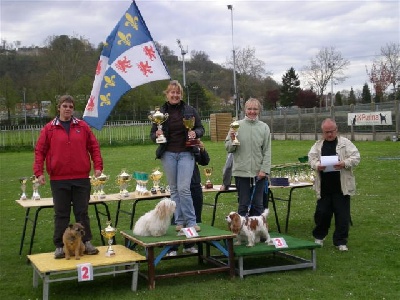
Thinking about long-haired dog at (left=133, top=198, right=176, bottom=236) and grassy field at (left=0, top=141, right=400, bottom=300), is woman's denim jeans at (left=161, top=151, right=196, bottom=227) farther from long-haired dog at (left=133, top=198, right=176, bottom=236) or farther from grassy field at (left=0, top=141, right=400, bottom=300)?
grassy field at (left=0, top=141, right=400, bottom=300)

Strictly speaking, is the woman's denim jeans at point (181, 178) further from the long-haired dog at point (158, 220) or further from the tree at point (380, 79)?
the tree at point (380, 79)

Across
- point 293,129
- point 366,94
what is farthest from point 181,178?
point 366,94

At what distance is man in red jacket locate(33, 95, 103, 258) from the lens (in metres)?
6.24

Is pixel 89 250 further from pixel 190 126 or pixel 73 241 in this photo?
pixel 190 126

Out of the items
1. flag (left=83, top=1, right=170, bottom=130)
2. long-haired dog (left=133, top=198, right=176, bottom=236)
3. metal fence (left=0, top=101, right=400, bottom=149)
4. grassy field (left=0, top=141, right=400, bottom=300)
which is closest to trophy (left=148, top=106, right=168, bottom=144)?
long-haired dog (left=133, top=198, right=176, bottom=236)

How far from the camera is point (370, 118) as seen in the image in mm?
29688

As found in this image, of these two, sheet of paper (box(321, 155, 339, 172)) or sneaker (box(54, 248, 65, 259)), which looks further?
sheet of paper (box(321, 155, 339, 172))

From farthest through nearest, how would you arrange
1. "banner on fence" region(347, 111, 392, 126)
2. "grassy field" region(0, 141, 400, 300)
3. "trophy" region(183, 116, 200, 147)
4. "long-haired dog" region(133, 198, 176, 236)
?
"banner on fence" region(347, 111, 392, 126), "trophy" region(183, 116, 200, 147), "long-haired dog" region(133, 198, 176, 236), "grassy field" region(0, 141, 400, 300)

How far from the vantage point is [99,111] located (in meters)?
7.54

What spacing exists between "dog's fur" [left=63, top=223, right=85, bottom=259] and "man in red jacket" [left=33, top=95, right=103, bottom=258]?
5.5 inches

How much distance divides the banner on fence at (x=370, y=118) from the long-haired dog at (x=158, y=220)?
24306 mm

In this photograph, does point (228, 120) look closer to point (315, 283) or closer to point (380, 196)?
point (380, 196)

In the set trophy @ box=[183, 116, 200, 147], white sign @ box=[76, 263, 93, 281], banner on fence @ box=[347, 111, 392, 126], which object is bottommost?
white sign @ box=[76, 263, 93, 281]

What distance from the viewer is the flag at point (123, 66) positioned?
758 centimetres
